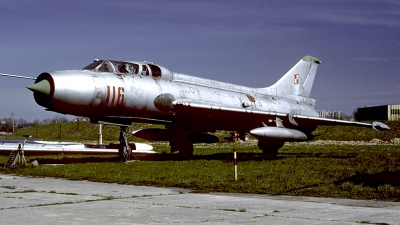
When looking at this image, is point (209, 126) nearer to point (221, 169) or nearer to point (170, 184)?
point (221, 169)

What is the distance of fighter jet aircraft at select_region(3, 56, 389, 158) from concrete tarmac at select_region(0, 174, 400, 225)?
23.8ft

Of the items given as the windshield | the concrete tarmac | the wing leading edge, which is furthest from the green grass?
the wing leading edge

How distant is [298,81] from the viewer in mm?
28125

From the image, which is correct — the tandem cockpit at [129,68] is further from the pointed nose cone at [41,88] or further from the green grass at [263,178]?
the green grass at [263,178]

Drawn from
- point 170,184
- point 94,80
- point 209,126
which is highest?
point 94,80

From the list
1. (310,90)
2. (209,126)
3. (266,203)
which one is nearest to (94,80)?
(209,126)

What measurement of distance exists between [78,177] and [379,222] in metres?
9.75

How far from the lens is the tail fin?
89.9 ft

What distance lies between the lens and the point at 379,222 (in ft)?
20.9

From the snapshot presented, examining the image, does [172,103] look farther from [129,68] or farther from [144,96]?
[129,68]

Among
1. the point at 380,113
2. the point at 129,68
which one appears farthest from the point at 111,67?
the point at 380,113

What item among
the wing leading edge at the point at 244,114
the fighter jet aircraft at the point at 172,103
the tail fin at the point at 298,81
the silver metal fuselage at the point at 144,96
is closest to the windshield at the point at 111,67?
the fighter jet aircraft at the point at 172,103

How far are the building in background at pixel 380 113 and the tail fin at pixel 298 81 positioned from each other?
8378 centimetres

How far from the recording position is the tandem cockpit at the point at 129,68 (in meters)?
19.0
